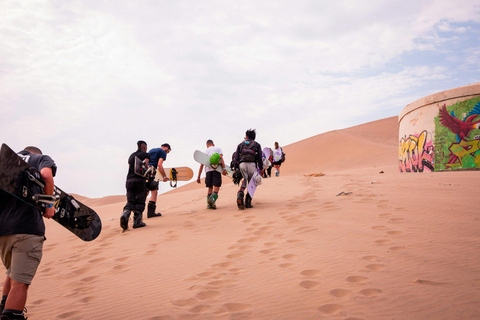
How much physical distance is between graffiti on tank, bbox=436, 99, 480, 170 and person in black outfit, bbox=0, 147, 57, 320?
589 inches

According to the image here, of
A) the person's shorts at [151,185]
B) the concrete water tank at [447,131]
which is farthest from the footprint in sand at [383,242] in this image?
the concrete water tank at [447,131]

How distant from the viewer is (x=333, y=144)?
47.9 metres

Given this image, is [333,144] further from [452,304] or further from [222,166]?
[452,304]

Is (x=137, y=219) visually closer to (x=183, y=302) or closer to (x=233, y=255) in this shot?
(x=233, y=255)

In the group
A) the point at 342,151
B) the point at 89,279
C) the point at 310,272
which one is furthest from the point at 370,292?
the point at 342,151

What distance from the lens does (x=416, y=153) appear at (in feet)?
50.8

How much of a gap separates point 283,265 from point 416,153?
14043mm

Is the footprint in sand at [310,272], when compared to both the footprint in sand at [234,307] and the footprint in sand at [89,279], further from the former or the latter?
the footprint in sand at [89,279]

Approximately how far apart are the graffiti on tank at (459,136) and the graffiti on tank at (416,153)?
0.64 metres

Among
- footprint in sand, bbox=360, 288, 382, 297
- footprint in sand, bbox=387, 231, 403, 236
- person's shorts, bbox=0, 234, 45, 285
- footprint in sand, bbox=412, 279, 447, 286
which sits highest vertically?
person's shorts, bbox=0, 234, 45, 285

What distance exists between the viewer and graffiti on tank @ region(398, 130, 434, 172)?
47.7 ft

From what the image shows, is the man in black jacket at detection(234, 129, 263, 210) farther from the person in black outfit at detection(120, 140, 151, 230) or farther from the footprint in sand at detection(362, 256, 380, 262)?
the footprint in sand at detection(362, 256, 380, 262)

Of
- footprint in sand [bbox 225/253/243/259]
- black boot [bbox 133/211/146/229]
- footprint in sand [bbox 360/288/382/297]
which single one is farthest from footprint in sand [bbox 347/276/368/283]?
black boot [bbox 133/211/146/229]

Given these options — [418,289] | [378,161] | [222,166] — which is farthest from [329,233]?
[378,161]
